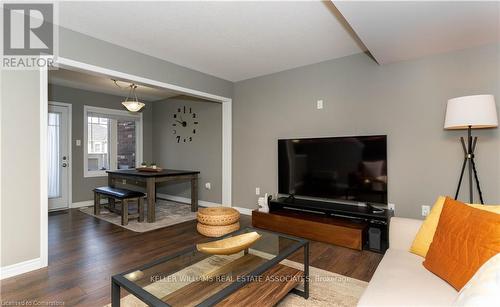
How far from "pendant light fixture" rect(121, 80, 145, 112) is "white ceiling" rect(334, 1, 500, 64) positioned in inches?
145

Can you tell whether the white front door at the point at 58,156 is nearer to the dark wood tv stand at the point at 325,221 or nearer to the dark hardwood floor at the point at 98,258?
the dark hardwood floor at the point at 98,258

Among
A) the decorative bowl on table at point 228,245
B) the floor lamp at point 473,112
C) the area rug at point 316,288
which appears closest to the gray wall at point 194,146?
the area rug at point 316,288

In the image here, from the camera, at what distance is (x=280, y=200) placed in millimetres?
3615

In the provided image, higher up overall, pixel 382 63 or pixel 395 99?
pixel 382 63

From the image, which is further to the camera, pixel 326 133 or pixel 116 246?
pixel 326 133

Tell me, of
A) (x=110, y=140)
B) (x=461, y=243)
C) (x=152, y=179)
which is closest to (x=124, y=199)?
(x=152, y=179)

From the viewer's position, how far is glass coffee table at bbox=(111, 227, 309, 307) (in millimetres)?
1286

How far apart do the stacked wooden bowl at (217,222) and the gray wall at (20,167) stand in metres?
1.62

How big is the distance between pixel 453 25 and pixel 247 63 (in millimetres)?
2289

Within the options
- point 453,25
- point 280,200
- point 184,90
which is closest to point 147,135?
point 184,90

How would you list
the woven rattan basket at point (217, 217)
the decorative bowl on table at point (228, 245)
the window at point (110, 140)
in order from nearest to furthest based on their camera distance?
1. the decorative bowl on table at point (228, 245)
2. the woven rattan basket at point (217, 217)
3. the window at point (110, 140)

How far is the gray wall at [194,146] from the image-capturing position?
4781 millimetres

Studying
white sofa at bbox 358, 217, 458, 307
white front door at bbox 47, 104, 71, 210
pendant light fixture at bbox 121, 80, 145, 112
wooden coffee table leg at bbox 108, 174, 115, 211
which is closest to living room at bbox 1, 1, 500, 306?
white sofa at bbox 358, 217, 458, 307

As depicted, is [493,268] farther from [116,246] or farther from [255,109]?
[255,109]
